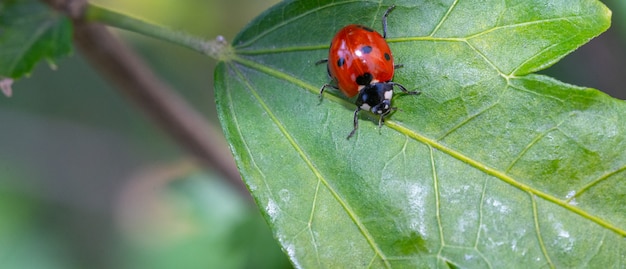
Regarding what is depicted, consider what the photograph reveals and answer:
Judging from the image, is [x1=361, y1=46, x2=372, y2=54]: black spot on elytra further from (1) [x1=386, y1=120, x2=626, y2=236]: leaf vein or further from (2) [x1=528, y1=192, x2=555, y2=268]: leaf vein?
(2) [x1=528, y1=192, x2=555, y2=268]: leaf vein

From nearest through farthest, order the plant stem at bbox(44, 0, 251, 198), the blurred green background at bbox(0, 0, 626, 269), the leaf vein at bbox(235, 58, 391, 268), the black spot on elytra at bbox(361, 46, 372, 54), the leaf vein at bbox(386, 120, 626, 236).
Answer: the leaf vein at bbox(386, 120, 626, 236), the leaf vein at bbox(235, 58, 391, 268), the black spot on elytra at bbox(361, 46, 372, 54), the plant stem at bbox(44, 0, 251, 198), the blurred green background at bbox(0, 0, 626, 269)

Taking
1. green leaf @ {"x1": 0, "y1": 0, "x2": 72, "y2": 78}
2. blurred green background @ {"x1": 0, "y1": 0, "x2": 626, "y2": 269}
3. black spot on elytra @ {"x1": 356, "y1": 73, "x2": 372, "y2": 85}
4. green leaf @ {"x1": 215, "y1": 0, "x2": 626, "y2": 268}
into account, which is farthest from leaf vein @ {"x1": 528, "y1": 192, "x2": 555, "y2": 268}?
blurred green background @ {"x1": 0, "y1": 0, "x2": 626, "y2": 269}

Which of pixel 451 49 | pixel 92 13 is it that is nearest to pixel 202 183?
pixel 92 13

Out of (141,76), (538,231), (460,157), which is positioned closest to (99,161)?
(141,76)

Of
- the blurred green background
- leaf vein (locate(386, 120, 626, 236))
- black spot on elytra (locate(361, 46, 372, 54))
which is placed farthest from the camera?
the blurred green background

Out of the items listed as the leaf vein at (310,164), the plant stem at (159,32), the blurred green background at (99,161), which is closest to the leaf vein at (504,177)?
the leaf vein at (310,164)

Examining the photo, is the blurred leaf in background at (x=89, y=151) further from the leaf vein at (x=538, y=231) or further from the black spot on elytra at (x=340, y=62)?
the leaf vein at (x=538, y=231)

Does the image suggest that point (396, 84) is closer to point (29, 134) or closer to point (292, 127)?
point (292, 127)

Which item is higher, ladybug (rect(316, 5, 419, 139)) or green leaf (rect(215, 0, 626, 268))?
ladybug (rect(316, 5, 419, 139))
